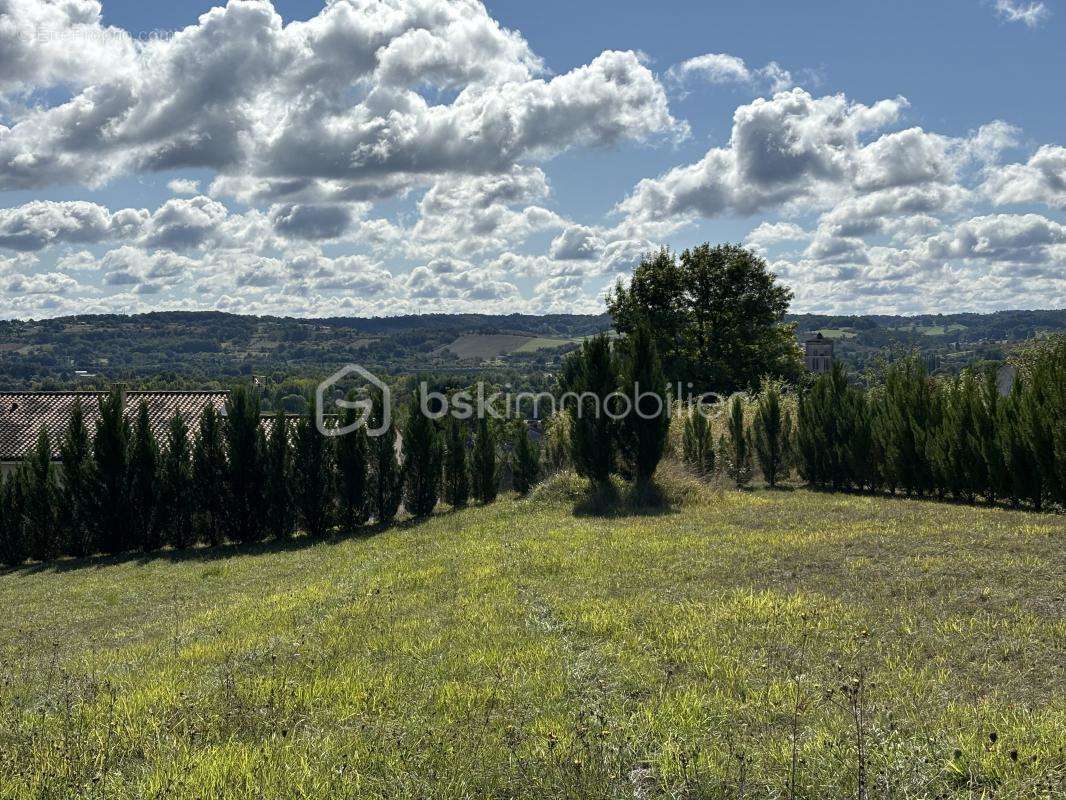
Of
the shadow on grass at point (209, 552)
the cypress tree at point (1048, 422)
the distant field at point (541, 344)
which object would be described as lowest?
the shadow on grass at point (209, 552)

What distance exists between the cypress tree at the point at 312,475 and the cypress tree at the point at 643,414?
8.36 metres

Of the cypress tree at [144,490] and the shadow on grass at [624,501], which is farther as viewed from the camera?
the cypress tree at [144,490]

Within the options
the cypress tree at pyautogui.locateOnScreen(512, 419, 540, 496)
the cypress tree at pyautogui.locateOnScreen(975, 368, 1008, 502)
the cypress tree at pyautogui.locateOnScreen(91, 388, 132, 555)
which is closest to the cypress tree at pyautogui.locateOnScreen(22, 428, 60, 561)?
the cypress tree at pyautogui.locateOnScreen(91, 388, 132, 555)

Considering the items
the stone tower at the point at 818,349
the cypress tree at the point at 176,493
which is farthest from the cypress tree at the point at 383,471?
the stone tower at the point at 818,349

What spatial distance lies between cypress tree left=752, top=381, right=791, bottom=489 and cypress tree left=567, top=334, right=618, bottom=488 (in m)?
7.20

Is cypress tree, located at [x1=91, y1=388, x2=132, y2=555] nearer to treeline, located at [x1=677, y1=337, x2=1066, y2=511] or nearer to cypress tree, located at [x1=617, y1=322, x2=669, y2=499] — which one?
cypress tree, located at [x1=617, y1=322, x2=669, y2=499]

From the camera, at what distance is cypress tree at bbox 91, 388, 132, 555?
724 inches

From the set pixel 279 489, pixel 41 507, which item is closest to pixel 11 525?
pixel 41 507

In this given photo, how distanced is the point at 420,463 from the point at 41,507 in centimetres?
1053

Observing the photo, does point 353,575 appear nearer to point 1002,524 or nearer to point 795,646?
point 795,646

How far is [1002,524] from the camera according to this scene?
11047mm

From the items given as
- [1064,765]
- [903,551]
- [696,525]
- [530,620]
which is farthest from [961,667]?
[696,525]

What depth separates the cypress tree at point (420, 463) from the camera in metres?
19.3

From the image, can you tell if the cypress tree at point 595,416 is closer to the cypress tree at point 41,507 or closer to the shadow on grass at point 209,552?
the shadow on grass at point 209,552
